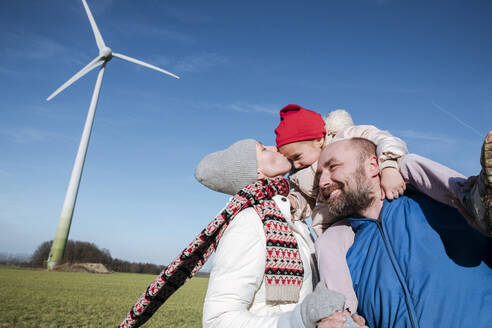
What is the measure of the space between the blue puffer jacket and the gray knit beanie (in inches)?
50.8

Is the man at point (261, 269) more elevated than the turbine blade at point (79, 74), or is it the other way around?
the turbine blade at point (79, 74)

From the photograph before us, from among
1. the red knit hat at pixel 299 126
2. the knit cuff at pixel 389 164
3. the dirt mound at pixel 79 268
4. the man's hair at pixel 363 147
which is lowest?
the dirt mound at pixel 79 268

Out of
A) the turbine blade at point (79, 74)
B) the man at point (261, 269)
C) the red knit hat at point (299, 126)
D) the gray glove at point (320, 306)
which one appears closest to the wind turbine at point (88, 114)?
the turbine blade at point (79, 74)

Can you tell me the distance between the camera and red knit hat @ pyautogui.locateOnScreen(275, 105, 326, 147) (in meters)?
4.11

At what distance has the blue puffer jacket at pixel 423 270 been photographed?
2.27 m

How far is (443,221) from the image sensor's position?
258cm

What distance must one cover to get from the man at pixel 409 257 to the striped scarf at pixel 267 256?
1.32 feet

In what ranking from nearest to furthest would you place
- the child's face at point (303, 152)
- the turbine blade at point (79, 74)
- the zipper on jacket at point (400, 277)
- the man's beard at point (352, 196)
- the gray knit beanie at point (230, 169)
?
the zipper on jacket at point (400, 277) < the man's beard at point (352, 196) < the gray knit beanie at point (230, 169) < the child's face at point (303, 152) < the turbine blade at point (79, 74)

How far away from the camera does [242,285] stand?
2410mm

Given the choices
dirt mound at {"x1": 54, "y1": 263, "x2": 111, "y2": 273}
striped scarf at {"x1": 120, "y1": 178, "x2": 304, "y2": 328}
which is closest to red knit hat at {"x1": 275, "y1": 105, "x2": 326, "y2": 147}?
striped scarf at {"x1": 120, "y1": 178, "x2": 304, "y2": 328}

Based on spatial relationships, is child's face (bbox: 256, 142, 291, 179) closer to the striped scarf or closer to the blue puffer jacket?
the striped scarf

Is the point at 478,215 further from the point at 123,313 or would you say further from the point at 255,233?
the point at 123,313

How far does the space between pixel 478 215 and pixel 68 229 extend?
39.1 m

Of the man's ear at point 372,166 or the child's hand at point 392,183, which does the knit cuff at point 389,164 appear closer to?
the child's hand at point 392,183
